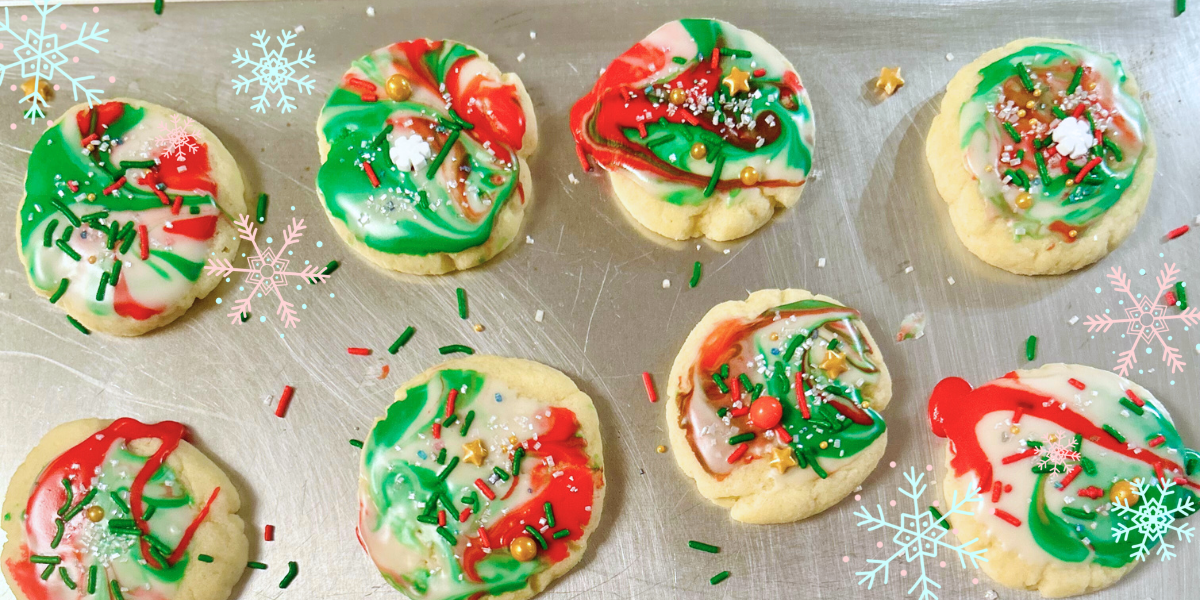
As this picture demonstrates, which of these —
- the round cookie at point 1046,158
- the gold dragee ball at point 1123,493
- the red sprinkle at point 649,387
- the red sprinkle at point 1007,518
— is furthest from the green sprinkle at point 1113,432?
the red sprinkle at point 649,387

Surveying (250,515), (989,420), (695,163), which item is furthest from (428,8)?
(989,420)

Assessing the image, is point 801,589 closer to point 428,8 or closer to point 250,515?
point 250,515

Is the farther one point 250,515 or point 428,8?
point 428,8

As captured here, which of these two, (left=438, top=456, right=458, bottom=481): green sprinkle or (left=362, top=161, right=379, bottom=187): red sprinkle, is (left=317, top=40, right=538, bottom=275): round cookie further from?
(left=438, top=456, right=458, bottom=481): green sprinkle

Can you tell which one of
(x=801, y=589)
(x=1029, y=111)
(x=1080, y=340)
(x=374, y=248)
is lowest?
(x=801, y=589)
